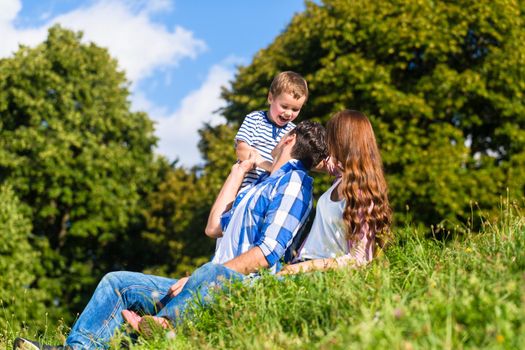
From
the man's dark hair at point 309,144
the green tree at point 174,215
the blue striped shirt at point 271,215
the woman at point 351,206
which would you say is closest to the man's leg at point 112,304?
the blue striped shirt at point 271,215

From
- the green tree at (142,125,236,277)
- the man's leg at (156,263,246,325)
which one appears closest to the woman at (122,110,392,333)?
the man's leg at (156,263,246,325)

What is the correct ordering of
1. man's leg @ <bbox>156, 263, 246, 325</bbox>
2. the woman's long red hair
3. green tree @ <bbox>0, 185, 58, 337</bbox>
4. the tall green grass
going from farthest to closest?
green tree @ <bbox>0, 185, 58, 337</bbox> → the woman's long red hair → man's leg @ <bbox>156, 263, 246, 325</bbox> → the tall green grass

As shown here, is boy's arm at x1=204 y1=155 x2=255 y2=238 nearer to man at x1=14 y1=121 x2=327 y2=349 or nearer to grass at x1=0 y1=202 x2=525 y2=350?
man at x1=14 y1=121 x2=327 y2=349

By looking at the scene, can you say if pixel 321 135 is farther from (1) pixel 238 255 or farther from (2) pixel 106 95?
(2) pixel 106 95

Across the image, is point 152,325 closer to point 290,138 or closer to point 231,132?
point 290,138

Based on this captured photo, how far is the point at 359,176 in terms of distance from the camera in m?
5.77

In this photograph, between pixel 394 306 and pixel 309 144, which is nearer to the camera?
pixel 394 306

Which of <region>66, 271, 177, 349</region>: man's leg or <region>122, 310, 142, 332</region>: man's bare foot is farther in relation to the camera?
<region>66, 271, 177, 349</region>: man's leg

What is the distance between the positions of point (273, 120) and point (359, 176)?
198 cm

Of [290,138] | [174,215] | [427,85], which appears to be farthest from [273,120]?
[174,215]

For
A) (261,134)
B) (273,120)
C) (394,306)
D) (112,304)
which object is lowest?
(394,306)

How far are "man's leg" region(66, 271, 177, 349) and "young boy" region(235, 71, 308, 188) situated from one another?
1.68 m

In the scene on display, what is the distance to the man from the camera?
5.42m

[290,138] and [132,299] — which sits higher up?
[290,138]
